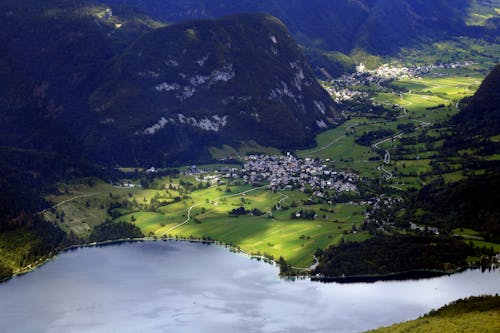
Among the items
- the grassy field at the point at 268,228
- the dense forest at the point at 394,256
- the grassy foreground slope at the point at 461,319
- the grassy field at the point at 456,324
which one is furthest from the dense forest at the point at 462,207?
the grassy field at the point at 456,324

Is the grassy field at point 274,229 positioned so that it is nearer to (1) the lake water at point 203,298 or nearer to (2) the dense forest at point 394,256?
(2) the dense forest at point 394,256

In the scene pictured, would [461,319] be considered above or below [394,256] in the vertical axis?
above

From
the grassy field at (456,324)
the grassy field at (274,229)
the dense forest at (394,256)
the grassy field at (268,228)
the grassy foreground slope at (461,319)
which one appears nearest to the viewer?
the grassy field at (456,324)

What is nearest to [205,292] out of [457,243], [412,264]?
[412,264]

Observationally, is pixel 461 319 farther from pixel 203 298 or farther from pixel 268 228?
pixel 268 228

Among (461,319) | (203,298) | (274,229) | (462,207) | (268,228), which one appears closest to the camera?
(461,319)

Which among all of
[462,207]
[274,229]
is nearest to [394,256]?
[462,207]

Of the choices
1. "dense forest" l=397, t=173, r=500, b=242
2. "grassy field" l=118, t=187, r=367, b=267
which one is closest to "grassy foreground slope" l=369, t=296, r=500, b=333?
"dense forest" l=397, t=173, r=500, b=242
